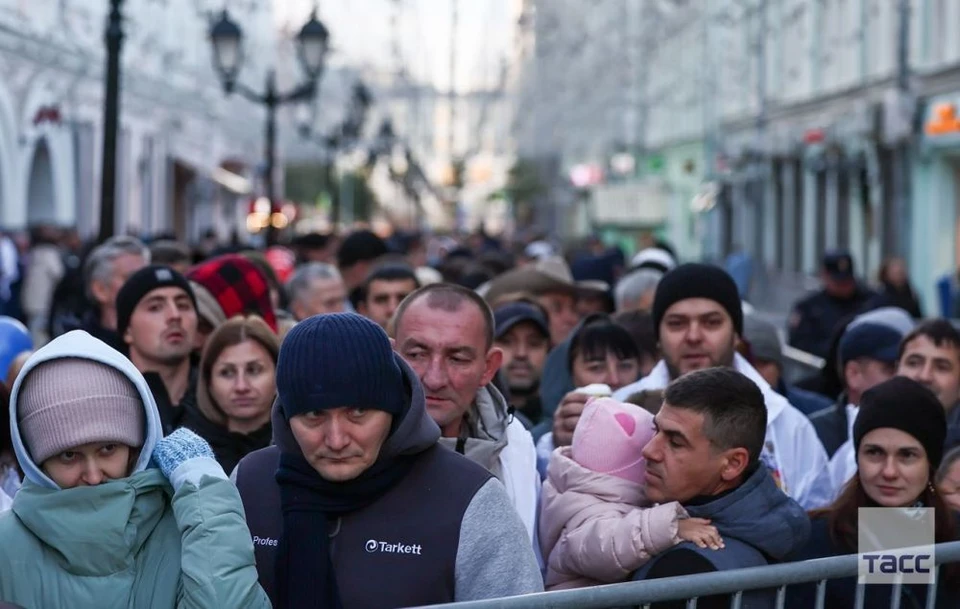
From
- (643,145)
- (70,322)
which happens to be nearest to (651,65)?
(643,145)

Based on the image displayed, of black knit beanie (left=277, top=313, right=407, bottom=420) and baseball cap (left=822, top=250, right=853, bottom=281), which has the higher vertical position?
baseball cap (left=822, top=250, right=853, bottom=281)

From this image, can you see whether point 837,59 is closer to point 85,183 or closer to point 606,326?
point 85,183

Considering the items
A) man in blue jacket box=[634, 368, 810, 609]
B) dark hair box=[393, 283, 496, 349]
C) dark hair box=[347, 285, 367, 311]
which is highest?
dark hair box=[393, 283, 496, 349]

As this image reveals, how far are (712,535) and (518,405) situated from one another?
12.0ft

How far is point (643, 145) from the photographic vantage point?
6469 centimetres

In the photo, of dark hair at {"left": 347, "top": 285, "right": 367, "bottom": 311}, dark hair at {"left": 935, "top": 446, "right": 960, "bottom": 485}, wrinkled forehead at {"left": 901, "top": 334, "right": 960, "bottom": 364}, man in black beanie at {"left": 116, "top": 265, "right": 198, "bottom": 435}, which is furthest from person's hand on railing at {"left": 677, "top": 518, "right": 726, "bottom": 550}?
dark hair at {"left": 347, "top": 285, "right": 367, "bottom": 311}

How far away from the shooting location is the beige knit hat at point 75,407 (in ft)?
12.8

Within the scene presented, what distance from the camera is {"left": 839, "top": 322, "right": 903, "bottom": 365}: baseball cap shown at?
26.9 ft

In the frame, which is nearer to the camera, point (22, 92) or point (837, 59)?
point (22, 92)

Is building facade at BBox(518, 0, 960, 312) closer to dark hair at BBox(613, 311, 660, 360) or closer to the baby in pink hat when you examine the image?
dark hair at BBox(613, 311, 660, 360)

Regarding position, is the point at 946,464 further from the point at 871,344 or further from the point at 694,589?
the point at 694,589

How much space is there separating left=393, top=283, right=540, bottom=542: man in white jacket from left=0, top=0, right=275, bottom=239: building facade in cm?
1471

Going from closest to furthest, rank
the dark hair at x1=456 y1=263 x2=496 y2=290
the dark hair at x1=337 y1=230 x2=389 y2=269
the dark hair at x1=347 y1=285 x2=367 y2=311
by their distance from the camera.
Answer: the dark hair at x1=347 y1=285 x2=367 y2=311 < the dark hair at x1=456 y1=263 x2=496 y2=290 < the dark hair at x1=337 y1=230 x2=389 y2=269

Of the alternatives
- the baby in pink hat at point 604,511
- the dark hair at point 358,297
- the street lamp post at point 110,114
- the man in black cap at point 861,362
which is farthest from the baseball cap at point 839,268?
the baby in pink hat at point 604,511
